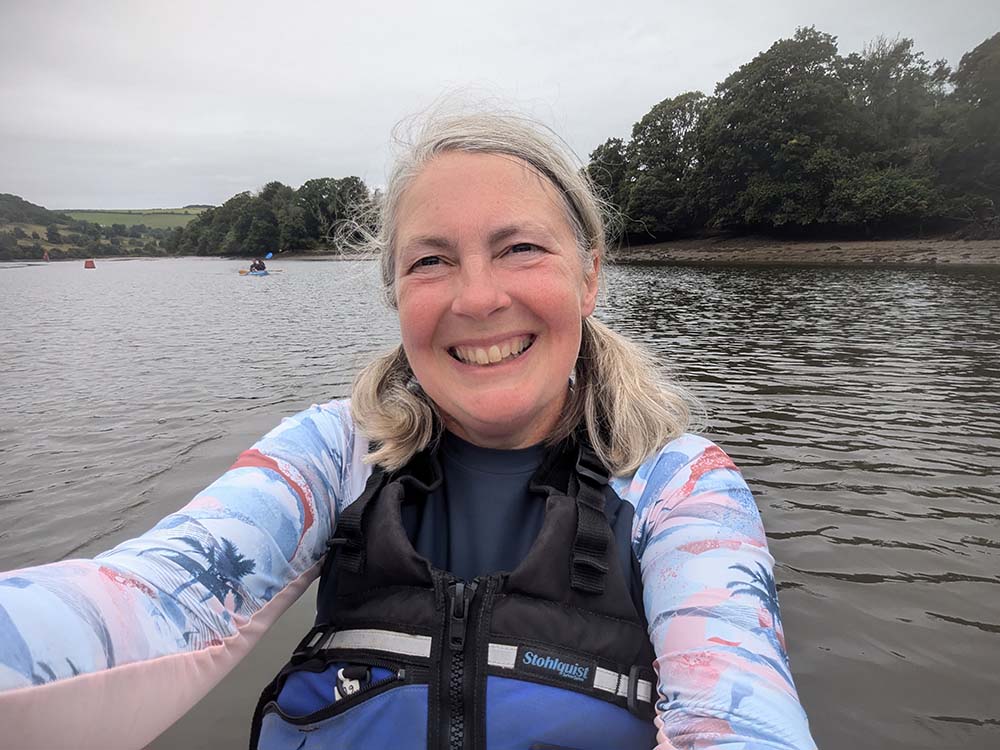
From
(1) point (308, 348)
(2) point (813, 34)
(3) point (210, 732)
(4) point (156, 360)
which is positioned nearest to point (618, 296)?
(1) point (308, 348)

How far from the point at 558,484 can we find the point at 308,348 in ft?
49.4

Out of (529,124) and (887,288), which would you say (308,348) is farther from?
(887,288)

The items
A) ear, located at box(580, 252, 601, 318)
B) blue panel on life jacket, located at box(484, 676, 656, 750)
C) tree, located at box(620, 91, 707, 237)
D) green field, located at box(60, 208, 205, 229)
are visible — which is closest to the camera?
blue panel on life jacket, located at box(484, 676, 656, 750)

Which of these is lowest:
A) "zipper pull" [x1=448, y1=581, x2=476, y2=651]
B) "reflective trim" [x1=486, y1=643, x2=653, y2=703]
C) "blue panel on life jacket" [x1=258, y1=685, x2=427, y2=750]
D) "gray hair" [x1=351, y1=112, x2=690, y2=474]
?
"blue panel on life jacket" [x1=258, y1=685, x2=427, y2=750]

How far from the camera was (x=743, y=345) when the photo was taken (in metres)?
14.5

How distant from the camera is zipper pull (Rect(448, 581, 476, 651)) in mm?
1795

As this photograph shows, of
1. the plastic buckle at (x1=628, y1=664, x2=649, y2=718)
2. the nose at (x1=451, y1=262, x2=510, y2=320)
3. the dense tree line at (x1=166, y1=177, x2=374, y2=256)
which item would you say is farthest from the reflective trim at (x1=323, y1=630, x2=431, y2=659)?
the dense tree line at (x1=166, y1=177, x2=374, y2=256)

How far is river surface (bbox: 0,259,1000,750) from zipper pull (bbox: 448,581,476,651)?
1825mm

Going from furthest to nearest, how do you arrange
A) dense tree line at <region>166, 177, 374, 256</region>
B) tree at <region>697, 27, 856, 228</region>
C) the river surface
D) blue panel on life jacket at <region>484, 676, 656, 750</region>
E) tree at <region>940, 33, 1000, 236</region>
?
dense tree line at <region>166, 177, 374, 256</region>, tree at <region>697, 27, 856, 228</region>, tree at <region>940, 33, 1000, 236</region>, the river surface, blue panel on life jacket at <region>484, 676, 656, 750</region>

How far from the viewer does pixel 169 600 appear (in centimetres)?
166

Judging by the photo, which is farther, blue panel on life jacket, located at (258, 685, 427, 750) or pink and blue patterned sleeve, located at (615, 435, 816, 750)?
blue panel on life jacket, located at (258, 685, 427, 750)

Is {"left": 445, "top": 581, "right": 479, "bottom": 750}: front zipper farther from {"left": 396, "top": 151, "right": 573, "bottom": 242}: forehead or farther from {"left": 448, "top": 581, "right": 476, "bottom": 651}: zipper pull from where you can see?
{"left": 396, "top": 151, "right": 573, "bottom": 242}: forehead

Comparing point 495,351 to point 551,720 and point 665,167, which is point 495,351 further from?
point 665,167

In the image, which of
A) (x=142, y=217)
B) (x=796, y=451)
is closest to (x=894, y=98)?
(x=796, y=451)
